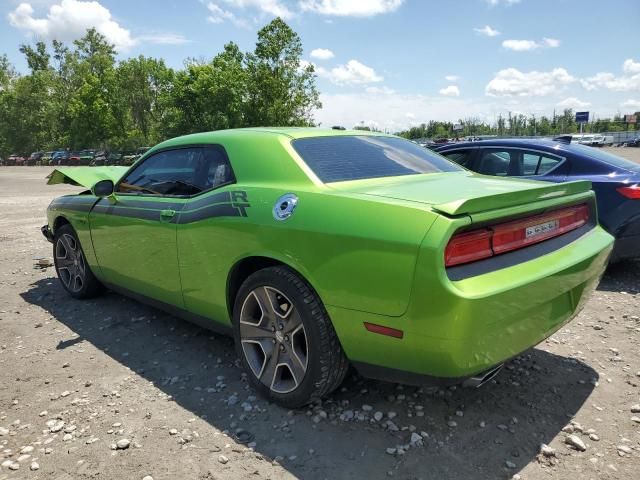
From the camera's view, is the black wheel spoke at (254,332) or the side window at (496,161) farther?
the side window at (496,161)

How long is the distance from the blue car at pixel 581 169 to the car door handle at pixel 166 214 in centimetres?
379

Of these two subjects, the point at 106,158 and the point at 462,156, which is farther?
the point at 106,158

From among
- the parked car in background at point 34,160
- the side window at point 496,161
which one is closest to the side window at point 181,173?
the side window at point 496,161

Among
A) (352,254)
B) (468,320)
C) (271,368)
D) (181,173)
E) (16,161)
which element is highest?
(181,173)

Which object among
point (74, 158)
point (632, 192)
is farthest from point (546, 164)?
point (74, 158)

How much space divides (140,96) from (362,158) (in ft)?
185

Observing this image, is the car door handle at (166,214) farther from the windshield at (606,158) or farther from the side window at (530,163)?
the windshield at (606,158)

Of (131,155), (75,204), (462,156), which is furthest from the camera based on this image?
(131,155)

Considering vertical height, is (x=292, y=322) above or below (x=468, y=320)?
below

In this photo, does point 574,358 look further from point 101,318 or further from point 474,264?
point 101,318

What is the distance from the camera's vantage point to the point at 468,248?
2.12 m

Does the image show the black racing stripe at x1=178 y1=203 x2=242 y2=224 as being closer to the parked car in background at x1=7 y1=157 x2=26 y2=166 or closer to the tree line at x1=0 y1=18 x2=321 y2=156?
the tree line at x1=0 y1=18 x2=321 y2=156

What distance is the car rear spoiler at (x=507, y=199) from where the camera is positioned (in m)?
2.07

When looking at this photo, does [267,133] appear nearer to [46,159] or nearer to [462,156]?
[462,156]
